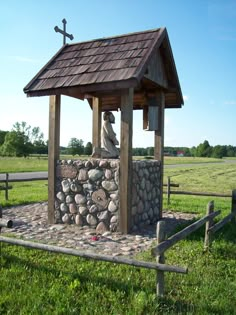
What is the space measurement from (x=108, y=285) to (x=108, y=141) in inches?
196

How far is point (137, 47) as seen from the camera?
26.7 ft

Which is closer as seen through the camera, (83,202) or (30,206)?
(83,202)

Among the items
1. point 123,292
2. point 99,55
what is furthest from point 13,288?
point 99,55

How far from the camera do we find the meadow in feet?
13.3

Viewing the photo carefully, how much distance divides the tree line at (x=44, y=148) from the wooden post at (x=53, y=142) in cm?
2562

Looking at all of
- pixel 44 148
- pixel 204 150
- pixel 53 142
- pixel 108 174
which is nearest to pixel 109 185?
pixel 108 174

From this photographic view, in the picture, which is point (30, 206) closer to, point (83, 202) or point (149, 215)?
point (83, 202)

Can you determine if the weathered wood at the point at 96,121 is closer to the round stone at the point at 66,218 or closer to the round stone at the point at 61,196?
the round stone at the point at 61,196

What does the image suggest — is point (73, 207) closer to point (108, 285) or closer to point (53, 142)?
point (53, 142)

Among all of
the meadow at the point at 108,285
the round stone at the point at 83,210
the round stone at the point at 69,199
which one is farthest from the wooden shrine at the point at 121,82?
the meadow at the point at 108,285

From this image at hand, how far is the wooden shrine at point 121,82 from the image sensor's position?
755 centimetres

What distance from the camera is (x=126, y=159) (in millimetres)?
7551

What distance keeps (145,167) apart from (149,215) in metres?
1.32

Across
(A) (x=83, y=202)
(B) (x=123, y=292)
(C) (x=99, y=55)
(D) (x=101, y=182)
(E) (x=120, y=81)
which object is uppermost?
(C) (x=99, y=55)
